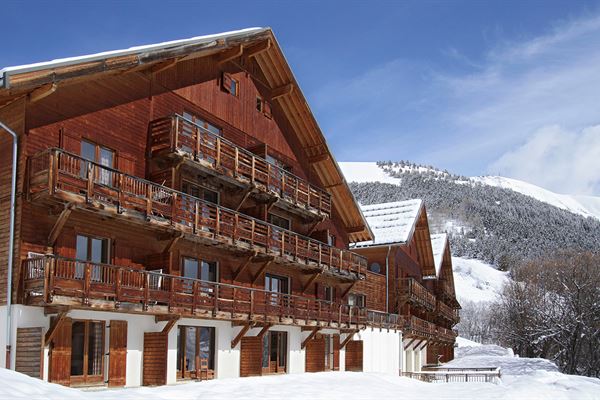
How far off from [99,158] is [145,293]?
494 cm

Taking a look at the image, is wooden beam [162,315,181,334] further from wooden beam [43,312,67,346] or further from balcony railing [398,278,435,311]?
balcony railing [398,278,435,311]

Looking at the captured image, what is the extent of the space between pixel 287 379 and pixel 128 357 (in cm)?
815

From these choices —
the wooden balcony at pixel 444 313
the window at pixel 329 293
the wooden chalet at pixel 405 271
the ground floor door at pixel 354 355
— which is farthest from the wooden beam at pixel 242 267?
the wooden balcony at pixel 444 313

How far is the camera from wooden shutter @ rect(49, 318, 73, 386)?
20.4m

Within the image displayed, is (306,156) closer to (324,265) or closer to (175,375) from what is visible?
(324,265)

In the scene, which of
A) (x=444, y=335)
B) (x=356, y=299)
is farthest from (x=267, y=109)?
(x=444, y=335)

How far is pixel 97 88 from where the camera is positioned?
23.8 meters

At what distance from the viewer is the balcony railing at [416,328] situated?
49.7 meters

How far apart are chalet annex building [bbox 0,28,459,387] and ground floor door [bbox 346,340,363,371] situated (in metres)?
0.25

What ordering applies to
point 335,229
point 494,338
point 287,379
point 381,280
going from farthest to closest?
point 494,338 < point 381,280 < point 335,229 < point 287,379

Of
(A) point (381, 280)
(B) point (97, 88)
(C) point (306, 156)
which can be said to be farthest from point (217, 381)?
(A) point (381, 280)

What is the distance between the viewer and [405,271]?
5538cm

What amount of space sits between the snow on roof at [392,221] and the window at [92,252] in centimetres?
2780

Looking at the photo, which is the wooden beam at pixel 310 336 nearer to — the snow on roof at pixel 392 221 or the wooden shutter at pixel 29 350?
the snow on roof at pixel 392 221
